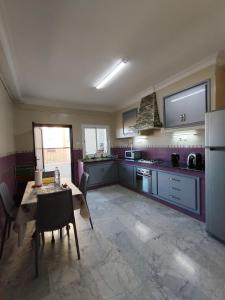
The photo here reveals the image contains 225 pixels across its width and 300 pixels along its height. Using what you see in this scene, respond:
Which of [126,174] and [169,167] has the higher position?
[169,167]

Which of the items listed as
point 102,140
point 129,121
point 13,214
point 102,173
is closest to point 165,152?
point 129,121

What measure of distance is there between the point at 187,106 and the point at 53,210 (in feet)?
9.49

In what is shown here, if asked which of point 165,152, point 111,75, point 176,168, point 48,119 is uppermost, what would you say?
point 111,75

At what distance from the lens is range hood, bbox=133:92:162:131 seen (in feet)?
12.2

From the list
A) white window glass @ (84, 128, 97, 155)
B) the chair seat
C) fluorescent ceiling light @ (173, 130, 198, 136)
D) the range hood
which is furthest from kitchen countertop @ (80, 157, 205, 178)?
the chair seat

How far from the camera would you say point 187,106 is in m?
3.05

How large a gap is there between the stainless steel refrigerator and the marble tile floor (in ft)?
0.81

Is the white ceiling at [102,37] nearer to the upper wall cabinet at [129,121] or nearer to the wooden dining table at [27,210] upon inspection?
the upper wall cabinet at [129,121]

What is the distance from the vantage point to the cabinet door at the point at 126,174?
4.39m

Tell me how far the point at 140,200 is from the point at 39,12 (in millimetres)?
3636

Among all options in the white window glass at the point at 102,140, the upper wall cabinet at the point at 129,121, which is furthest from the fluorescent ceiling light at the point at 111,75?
the white window glass at the point at 102,140

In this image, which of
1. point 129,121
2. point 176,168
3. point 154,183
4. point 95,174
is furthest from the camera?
point 129,121

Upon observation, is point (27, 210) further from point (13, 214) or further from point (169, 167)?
point (169, 167)

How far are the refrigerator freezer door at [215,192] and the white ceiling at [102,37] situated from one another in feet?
5.07
